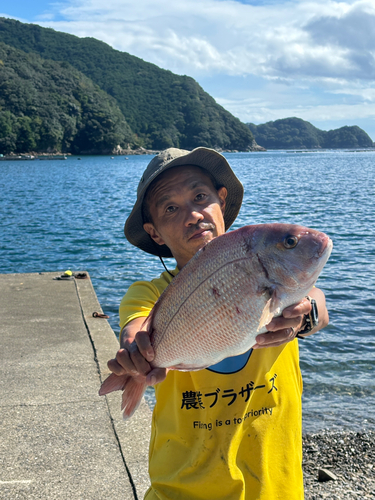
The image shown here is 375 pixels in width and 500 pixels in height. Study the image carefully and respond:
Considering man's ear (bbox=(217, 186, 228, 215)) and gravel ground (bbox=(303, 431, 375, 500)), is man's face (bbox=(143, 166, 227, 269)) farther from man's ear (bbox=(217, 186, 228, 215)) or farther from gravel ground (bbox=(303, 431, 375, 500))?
gravel ground (bbox=(303, 431, 375, 500))

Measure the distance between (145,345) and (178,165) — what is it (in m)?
0.91

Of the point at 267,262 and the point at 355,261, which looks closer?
the point at 267,262

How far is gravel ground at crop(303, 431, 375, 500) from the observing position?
3.46 m

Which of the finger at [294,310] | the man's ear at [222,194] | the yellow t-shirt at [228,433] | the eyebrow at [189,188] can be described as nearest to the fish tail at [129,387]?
the yellow t-shirt at [228,433]

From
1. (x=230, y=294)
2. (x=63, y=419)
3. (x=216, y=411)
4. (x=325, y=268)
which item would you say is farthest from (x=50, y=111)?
(x=230, y=294)

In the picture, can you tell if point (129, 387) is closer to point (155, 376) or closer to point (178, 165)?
point (155, 376)

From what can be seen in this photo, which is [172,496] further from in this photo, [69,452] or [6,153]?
[6,153]

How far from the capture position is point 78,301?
749 cm

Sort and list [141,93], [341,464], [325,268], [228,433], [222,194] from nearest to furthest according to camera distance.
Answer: [228,433]
[222,194]
[341,464]
[325,268]
[141,93]

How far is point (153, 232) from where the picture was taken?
91.9 inches

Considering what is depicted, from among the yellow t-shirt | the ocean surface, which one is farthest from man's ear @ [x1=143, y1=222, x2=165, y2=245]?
the ocean surface

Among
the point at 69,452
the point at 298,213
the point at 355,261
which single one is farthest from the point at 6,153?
the point at 69,452

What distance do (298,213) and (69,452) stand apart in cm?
2209

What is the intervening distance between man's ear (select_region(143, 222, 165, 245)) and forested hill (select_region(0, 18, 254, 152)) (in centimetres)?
13953
